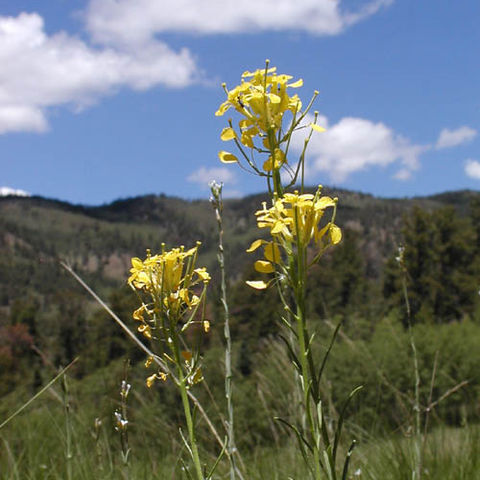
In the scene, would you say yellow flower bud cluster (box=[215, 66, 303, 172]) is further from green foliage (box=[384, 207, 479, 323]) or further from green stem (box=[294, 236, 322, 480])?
green foliage (box=[384, 207, 479, 323])

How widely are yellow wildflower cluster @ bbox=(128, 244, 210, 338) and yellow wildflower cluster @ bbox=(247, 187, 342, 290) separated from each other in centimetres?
20

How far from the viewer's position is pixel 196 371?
4.59 feet

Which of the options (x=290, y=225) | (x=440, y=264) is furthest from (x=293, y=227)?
(x=440, y=264)

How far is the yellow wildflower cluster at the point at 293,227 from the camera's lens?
1236mm

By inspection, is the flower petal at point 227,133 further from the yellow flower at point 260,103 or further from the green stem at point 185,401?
the green stem at point 185,401

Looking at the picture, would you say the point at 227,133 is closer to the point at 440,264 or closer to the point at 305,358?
the point at 305,358

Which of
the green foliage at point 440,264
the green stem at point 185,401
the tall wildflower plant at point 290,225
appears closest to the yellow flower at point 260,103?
the tall wildflower plant at point 290,225

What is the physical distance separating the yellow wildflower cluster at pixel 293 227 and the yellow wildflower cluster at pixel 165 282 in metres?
0.20

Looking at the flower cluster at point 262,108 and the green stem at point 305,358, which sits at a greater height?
the flower cluster at point 262,108

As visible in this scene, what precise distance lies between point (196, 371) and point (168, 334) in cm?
12

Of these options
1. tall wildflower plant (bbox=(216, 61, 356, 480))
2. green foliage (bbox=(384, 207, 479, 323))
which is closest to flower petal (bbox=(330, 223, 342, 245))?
tall wildflower plant (bbox=(216, 61, 356, 480))

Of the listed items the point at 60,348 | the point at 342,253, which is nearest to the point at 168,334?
the point at 342,253

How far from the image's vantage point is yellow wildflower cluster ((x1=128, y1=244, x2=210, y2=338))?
1.42 metres

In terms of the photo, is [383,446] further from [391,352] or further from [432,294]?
[432,294]
